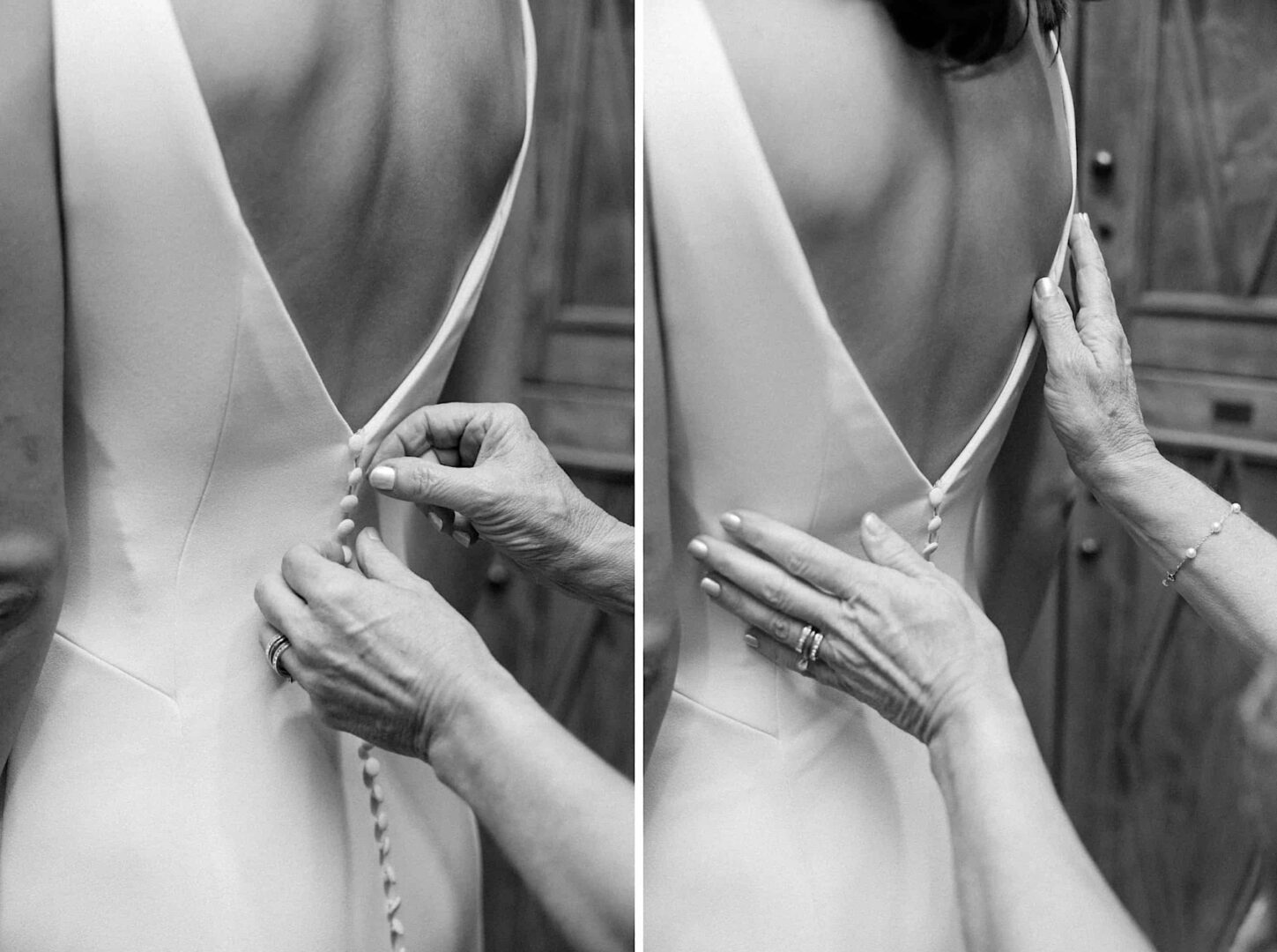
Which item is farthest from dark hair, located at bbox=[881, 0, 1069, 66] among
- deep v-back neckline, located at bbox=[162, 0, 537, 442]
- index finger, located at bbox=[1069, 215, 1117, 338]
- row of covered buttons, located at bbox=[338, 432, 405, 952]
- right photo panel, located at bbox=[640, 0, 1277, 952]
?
row of covered buttons, located at bbox=[338, 432, 405, 952]

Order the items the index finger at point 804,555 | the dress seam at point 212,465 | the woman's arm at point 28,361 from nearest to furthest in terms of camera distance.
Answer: the woman's arm at point 28,361
the dress seam at point 212,465
the index finger at point 804,555

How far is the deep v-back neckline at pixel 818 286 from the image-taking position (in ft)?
2.46

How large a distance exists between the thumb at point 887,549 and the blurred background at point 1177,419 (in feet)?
0.50

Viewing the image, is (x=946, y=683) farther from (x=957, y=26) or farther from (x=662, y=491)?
(x=957, y=26)

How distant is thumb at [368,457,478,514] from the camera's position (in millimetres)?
778

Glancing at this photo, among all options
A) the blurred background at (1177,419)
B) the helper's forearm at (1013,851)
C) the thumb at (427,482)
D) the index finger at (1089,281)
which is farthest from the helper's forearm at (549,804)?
the index finger at (1089,281)

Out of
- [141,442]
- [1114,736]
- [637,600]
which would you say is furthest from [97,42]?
[1114,736]

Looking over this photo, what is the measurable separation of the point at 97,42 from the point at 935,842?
0.71 m

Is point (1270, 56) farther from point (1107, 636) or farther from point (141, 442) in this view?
point (141, 442)

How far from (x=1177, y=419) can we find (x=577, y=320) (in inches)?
16.8

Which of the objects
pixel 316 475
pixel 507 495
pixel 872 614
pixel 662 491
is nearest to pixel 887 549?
pixel 872 614

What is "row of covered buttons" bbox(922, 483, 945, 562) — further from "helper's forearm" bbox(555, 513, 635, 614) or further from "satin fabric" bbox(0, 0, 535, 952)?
"satin fabric" bbox(0, 0, 535, 952)

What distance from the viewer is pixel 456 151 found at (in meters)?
0.79

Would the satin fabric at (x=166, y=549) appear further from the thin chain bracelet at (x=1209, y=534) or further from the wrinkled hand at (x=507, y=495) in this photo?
the thin chain bracelet at (x=1209, y=534)
